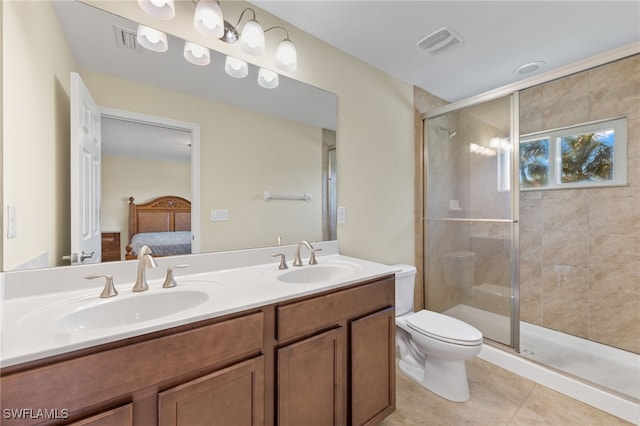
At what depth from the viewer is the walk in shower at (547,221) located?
6.35 feet

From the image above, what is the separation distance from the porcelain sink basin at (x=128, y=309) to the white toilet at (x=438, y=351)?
4.50 ft

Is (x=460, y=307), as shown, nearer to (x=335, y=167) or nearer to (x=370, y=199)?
(x=370, y=199)

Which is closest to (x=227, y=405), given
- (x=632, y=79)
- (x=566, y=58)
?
(x=566, y=58)

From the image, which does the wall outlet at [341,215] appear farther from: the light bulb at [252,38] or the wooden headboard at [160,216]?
the light bulb at [252,38]

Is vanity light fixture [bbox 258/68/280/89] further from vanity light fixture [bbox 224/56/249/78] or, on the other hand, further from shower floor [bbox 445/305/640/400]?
shower floor [bbox 445/305/640/400]

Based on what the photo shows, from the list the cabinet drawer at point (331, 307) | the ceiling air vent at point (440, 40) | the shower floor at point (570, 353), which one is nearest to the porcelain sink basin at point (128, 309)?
the cabinet drawer at point (331, 307)

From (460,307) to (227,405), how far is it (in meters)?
2.31

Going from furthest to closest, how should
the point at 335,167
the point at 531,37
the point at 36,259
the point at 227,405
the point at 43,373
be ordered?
the point at 335,167 → the point at 531,37 → the point at 36,259 → the point at 227,405 → the point at 43,373

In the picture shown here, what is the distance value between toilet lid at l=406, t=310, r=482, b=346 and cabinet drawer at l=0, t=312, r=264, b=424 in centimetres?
120

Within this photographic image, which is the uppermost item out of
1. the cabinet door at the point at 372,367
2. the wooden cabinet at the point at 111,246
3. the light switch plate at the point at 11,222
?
the light switch plate at the point at 11,222

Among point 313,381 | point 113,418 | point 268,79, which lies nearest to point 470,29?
point 268,79

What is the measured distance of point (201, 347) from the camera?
2.59 feet

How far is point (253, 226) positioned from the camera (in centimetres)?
→ 153

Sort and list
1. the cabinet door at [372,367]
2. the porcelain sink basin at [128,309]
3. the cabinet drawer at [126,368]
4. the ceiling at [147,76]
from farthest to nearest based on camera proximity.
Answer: the cabinet door at [372,367], the ceiling at [147,76], the porcelain sink basin at [128,309], the cabinet drawer at [126,368]
